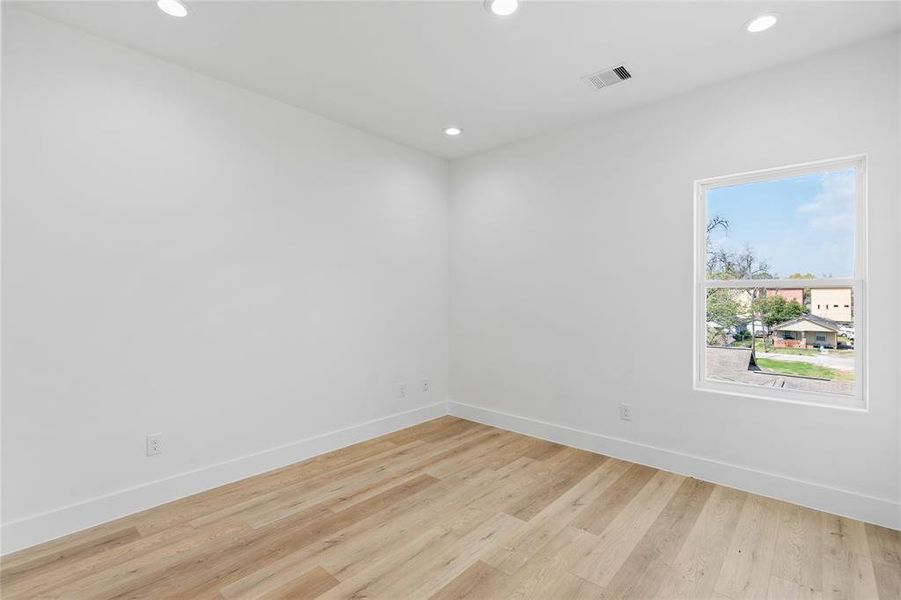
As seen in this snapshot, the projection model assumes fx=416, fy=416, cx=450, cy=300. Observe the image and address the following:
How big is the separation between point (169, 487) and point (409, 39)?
3.15m

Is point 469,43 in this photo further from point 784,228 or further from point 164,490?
point 164,490

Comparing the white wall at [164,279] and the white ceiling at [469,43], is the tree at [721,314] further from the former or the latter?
the white wall at [164,279]

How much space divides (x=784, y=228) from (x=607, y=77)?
1586 mm

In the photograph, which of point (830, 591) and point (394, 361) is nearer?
point (830, 591)

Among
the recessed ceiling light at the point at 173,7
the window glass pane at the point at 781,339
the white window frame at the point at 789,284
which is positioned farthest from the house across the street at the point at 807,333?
the recessed ceiling light at the point at 173,7

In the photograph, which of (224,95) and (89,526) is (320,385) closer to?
(89,526)

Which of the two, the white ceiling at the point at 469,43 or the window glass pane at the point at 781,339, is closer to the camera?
the white ceiling at the point at 469,43

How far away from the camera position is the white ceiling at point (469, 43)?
7.21 ft

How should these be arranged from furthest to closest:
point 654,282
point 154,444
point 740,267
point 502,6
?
point 654,282, point 740,267, point 154,444, point 502,6

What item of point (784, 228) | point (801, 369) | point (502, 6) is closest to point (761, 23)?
point (784, 228)

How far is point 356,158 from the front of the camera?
380 cm

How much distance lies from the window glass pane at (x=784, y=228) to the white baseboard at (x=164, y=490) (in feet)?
10.6

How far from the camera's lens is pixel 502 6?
2148 mm

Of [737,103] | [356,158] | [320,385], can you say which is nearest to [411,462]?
[320,385]
